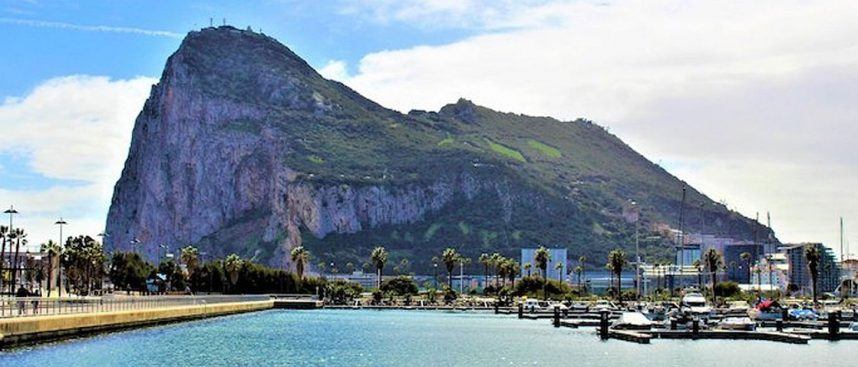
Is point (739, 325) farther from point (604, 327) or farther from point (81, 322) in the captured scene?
point (81, 322)

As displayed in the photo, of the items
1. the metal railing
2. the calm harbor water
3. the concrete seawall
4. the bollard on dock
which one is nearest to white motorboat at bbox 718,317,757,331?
the calm harbor water

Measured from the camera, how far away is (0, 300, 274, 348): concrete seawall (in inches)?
2940

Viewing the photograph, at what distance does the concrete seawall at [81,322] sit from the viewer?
245 feet

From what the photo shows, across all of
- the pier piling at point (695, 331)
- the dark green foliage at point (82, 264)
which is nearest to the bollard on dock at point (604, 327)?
the pier piling at point (695, 331)

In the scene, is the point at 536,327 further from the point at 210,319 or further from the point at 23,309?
the point at 23,309

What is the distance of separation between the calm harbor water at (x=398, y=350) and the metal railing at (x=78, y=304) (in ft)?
9.68

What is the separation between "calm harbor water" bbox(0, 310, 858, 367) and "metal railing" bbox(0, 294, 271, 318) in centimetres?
295

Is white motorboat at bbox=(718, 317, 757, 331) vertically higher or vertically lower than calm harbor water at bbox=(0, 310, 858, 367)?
higher

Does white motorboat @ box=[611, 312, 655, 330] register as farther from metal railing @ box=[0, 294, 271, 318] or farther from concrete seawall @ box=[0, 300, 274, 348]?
metal railing @ box=[0, 294, 271, 318]

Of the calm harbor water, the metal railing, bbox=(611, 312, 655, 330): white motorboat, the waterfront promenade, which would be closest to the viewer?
the calm harbor water

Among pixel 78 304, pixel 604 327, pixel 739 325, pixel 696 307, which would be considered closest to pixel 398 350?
pixel 604 327

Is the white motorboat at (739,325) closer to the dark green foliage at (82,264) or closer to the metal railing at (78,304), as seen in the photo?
the metal railing at (78,304)

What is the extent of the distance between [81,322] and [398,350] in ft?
71.6

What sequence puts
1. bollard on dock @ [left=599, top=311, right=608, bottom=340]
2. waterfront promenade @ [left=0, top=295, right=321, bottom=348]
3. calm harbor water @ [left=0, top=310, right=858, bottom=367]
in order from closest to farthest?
calm harbor water @ [left=0, top=310, right=858, bottom=367] → waterfront promenade @ [left=0, top=295, right=321, bottom=348] → bollard on dock @ [left=599, top=311, right=608, bottom=340]
